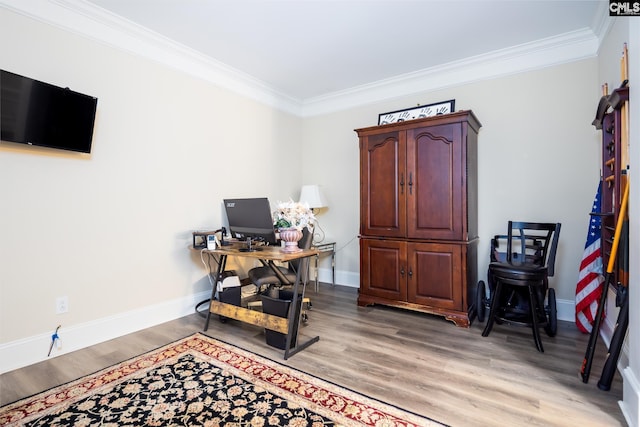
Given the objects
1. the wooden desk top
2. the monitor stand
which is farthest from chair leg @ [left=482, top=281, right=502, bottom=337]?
the monitor stand

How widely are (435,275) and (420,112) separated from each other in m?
1.96

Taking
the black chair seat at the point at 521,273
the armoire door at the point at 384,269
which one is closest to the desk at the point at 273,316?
the armoire door at the point at 384,269

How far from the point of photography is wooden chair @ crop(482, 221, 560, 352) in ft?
8.27

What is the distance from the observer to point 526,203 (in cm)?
323

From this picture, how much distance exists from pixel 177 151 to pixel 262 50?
1.39 metres

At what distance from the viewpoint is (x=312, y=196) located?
4379 mm

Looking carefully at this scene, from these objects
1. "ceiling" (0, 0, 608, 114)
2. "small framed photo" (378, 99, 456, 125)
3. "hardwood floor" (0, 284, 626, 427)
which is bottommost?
"hardwood floor" (0, 284, 626, 427)

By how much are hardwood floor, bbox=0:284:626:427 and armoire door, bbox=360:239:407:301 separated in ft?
0.96

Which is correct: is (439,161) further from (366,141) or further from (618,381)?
(618,381)

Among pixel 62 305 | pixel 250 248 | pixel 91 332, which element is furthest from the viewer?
pixel 250 248

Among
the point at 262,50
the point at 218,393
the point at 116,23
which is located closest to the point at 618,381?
the point at 218,393

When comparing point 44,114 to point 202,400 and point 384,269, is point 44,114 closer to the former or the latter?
point 202,400

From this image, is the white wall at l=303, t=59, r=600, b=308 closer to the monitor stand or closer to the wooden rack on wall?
the wooden rack on wall

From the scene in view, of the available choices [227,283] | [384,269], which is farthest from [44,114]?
[384,269]
